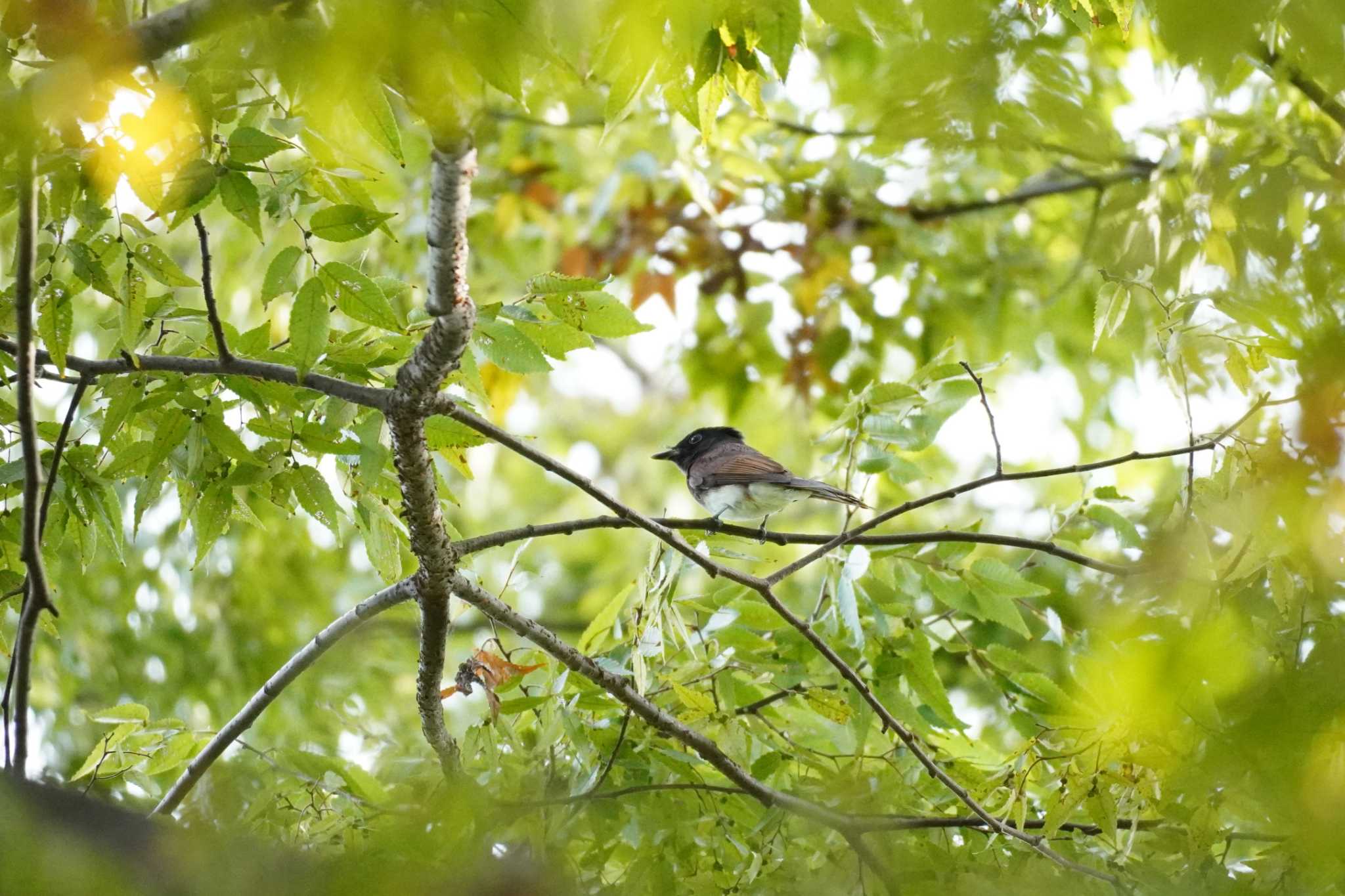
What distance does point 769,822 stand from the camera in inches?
106

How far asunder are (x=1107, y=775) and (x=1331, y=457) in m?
1.09

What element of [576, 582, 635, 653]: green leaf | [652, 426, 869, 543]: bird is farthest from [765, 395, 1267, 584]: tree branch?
[652, 426, 869, 543]: bird

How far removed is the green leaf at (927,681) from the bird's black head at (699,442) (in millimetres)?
3110

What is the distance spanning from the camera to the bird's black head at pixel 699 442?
249 inches

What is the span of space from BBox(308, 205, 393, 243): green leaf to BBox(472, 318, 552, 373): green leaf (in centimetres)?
33

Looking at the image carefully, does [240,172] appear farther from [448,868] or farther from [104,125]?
[448,868]

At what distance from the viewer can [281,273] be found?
7.22ft

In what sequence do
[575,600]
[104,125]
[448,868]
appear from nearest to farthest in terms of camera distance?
[448,868] < [104,125] < [575,600]

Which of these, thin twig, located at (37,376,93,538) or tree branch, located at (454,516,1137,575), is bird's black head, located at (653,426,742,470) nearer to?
tree branch, located at (454,516,1137,575)

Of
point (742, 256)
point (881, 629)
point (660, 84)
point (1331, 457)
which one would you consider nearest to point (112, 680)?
point (742, 256)

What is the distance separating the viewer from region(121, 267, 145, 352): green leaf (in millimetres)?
2199

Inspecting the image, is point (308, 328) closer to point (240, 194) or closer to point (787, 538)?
point (240, 194)

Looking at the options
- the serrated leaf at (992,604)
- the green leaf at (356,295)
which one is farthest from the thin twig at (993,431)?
the green leaf at (356,295)

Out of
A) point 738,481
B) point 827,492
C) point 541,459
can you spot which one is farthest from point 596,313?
point 738,481
